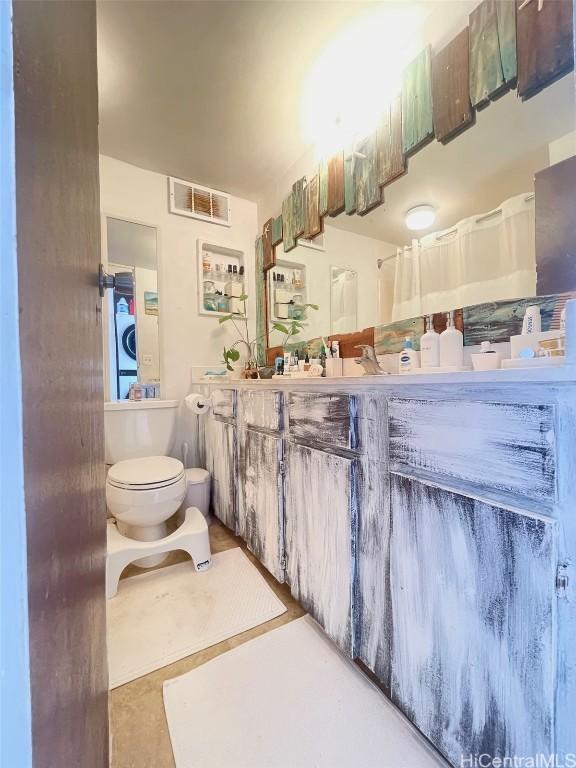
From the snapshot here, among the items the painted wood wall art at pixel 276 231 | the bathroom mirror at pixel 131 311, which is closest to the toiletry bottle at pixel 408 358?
the painted wood wall art at pixel 276 231

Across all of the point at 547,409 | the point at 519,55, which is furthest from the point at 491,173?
the point at 547,409

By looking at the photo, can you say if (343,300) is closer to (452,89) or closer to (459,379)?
(452,89)

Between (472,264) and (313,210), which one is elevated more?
(313,210)

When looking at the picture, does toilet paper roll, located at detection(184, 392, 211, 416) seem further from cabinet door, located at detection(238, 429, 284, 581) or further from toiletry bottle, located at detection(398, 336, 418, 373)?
toiletry bottle, located at detection(398, 336, 418, 373)

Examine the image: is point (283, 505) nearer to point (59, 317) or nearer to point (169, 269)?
point (59, 317)

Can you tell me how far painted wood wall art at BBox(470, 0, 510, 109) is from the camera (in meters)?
0.91

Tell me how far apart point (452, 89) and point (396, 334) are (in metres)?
0.85

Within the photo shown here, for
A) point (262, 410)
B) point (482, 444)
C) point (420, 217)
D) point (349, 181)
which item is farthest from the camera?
point (349, 181)

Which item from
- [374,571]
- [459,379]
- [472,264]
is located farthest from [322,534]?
[472,264]

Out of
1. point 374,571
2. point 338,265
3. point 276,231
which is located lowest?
point 374,571

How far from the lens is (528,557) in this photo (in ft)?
1.67

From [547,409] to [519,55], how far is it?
43.4 inches

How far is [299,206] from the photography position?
1.79 m

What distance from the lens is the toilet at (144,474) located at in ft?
4.21
